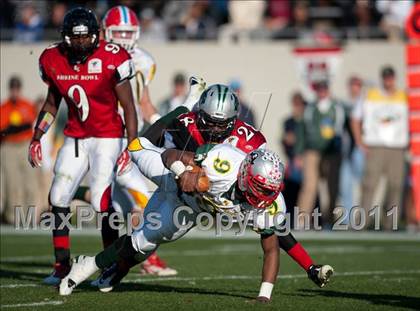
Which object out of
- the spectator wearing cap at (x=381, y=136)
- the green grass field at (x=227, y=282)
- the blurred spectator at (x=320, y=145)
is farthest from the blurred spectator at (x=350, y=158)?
the green grass field at (x=227, y=282)

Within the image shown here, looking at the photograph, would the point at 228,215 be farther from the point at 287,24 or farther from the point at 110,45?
the point at 287,24

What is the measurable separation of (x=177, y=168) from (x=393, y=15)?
33.2ft

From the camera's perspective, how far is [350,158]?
1463cm

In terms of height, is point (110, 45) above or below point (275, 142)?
above

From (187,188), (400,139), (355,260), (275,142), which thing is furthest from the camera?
(275,142)

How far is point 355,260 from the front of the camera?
32.9 feet

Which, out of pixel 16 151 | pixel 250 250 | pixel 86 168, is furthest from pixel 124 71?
pixel 16 151

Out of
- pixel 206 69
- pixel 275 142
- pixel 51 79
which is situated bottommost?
pixel 275 142

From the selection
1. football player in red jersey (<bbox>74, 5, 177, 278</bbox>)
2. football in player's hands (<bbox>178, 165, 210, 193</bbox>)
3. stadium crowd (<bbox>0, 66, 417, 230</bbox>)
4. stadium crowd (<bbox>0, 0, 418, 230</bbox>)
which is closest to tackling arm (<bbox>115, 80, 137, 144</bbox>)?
football player in red jersey (<bbox>74, 5, 177, 278</bbox>)

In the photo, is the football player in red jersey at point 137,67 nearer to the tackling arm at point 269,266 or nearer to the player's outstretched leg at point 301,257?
the player's outstretched leg at point 301,257

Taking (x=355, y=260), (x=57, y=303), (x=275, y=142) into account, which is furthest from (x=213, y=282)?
(x=275, y=142)

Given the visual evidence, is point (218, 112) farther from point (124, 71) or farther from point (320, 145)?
point (320, 145)

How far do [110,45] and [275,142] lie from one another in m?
8.06

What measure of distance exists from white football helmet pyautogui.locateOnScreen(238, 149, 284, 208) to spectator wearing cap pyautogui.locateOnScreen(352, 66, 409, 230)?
7515mm
